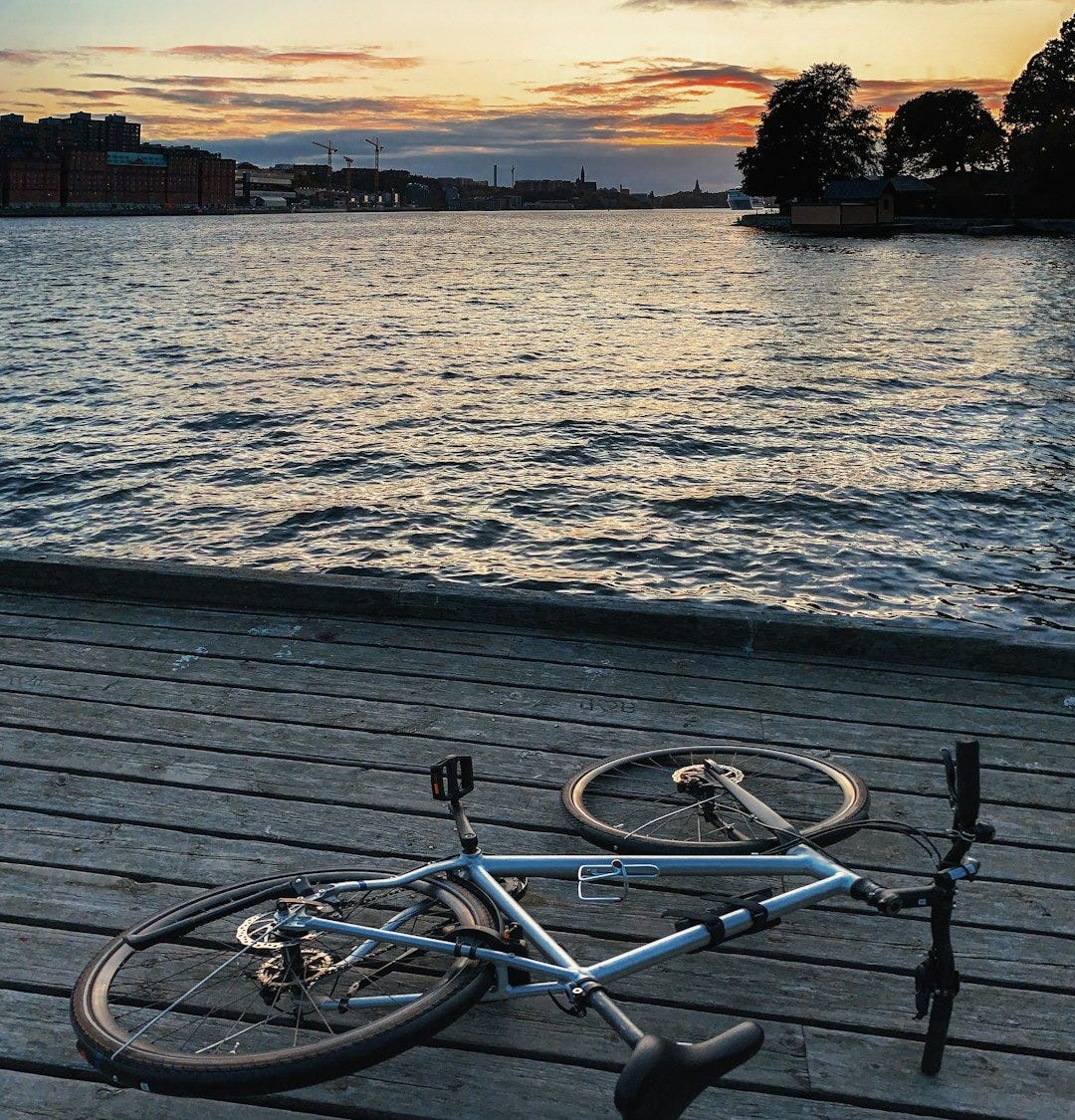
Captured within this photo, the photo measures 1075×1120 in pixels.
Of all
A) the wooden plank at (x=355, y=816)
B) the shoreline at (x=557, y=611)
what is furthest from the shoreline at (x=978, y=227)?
the wooden plank at (x=355, y=816)

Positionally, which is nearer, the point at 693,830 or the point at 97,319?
the point at 693,830

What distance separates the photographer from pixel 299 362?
33469mm

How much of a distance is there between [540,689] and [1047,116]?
11951 cm

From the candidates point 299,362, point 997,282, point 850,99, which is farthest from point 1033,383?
point 850,99

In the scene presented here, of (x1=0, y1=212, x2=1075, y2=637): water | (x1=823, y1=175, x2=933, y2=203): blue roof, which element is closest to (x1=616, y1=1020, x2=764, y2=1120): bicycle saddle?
(x1=0, y1=212, x2=1075, y2=637): water

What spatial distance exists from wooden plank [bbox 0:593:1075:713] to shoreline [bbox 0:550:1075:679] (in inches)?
3.4

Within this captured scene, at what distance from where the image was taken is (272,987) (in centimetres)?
296

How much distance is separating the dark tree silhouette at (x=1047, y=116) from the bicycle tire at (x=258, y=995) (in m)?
111

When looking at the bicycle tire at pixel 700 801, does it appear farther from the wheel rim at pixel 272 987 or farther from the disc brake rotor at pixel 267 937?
the disc brake rotor at pixel 267 937

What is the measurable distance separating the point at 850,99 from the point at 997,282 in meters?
70.6

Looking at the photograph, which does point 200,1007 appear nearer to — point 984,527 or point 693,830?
point 693,830

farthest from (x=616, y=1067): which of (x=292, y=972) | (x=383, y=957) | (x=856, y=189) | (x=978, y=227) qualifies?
(x=856, y=189)

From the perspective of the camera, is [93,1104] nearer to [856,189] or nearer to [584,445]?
[584,445]

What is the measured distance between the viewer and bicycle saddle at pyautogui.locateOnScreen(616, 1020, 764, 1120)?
2121 millimetres
